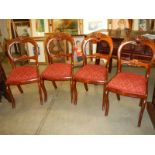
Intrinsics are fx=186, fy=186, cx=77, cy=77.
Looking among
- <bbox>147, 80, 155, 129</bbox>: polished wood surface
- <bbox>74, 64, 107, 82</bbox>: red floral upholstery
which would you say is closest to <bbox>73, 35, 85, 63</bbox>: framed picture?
<bbox>74, 64, 107, 82</bbox>: red floral upholstery

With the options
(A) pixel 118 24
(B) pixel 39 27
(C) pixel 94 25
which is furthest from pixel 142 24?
(B) pixel 39 27

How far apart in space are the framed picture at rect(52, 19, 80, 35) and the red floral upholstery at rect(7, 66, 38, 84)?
4.90 feet

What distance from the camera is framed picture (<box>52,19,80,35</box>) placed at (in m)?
3.79

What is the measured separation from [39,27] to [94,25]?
3.78ft

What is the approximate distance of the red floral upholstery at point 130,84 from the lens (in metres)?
2.10

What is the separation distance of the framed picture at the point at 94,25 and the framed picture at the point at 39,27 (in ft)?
2.66

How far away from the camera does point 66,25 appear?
3.83m

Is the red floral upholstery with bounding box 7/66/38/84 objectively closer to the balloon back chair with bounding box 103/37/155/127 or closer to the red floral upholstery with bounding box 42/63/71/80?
the red floral upholstery with bounding box 42/63/71/80

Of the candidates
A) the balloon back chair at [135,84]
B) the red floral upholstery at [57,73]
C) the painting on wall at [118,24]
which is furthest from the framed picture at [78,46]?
the balloon back chair at [135,84]

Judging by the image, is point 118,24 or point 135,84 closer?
point 135,84

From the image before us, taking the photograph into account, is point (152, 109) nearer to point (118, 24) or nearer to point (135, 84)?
point (135, 84)
